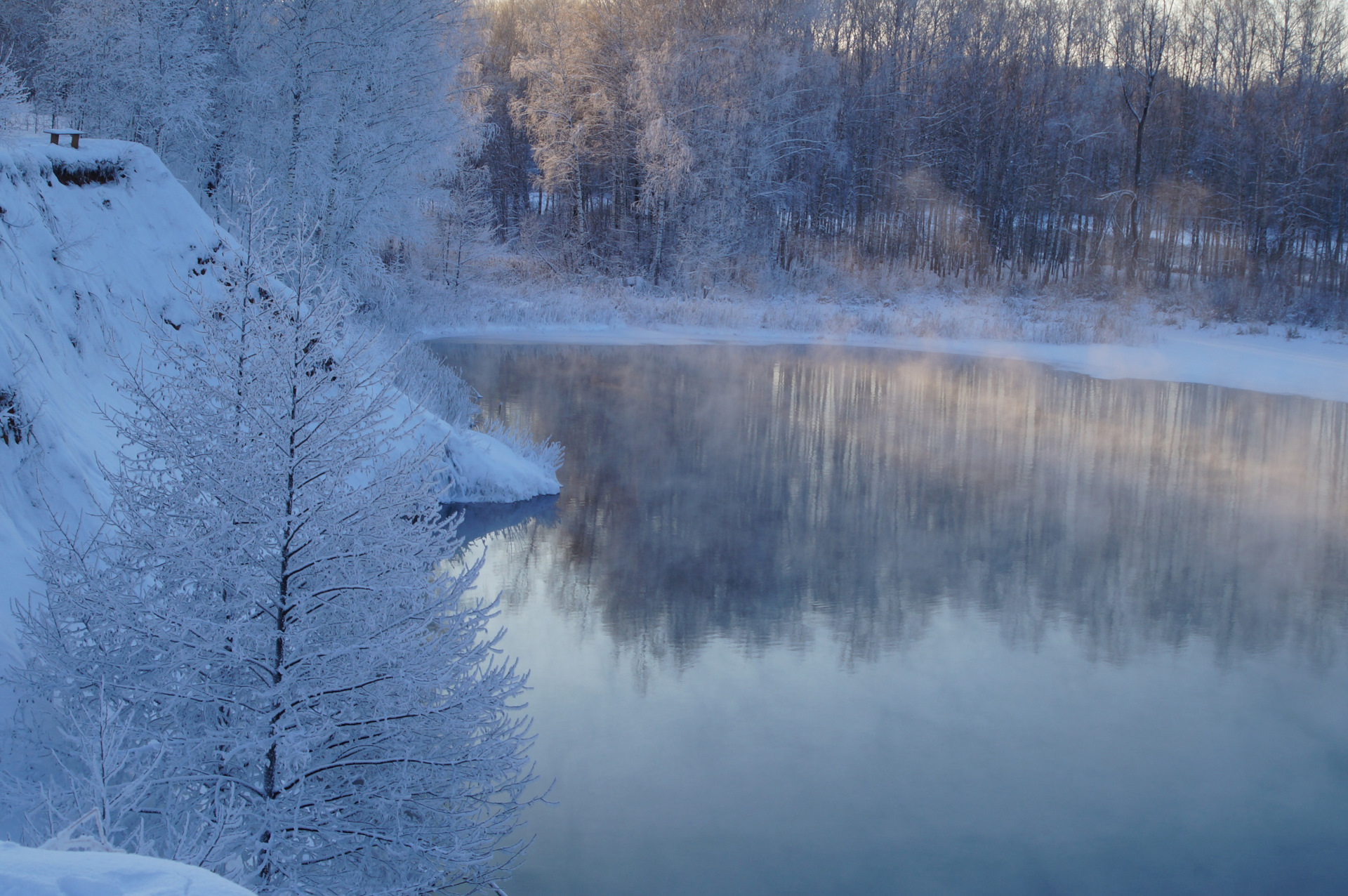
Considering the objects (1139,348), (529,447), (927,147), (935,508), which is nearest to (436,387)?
(529,447)

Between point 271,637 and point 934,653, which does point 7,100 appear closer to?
point 271,637

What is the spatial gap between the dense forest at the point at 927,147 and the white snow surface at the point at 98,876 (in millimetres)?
26890

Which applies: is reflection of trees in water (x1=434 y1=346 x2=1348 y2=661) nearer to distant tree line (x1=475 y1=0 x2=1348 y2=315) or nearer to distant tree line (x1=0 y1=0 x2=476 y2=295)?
distant tree line (x1=0 y1=0 x2=476 y2=295)

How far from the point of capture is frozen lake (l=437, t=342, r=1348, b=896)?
640 centimetres

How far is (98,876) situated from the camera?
220cm

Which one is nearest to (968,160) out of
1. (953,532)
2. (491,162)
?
(491,162)

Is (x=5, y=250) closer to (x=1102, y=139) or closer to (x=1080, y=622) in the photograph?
(x=1080, y=622)

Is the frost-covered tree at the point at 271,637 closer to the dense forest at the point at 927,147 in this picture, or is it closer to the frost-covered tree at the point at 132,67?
the frost-covered tree at the point at 132,67

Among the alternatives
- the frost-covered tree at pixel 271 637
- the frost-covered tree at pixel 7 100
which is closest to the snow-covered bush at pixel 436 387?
the frost-covered tree at pixel 7 100

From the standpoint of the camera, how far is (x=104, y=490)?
6.89 meters

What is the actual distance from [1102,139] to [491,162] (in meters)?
26.2

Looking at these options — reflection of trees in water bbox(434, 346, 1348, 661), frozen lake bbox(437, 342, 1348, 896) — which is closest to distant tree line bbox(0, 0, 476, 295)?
reflection of trees in water bbox(434, 346, 1348, 661)

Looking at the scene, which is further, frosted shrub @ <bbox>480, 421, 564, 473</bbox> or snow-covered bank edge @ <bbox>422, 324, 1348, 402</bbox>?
snow-covered bank edge @ <bbox>422, 324, 1348, 402</bbox>

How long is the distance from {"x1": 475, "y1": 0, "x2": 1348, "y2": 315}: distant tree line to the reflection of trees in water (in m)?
15.8
